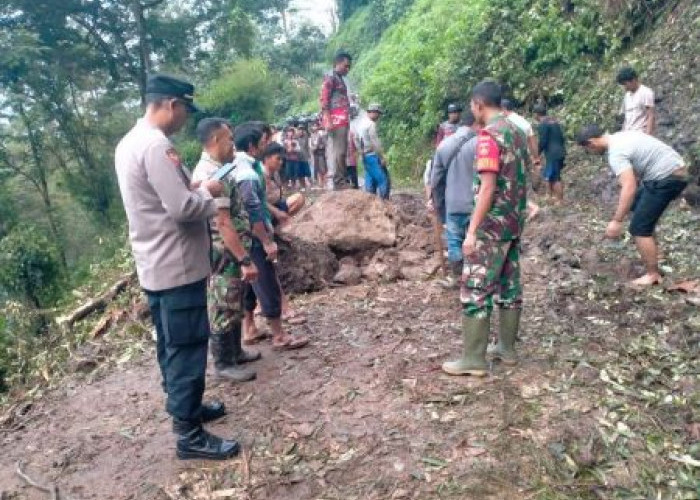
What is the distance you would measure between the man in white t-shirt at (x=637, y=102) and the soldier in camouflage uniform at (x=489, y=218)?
4512 mm

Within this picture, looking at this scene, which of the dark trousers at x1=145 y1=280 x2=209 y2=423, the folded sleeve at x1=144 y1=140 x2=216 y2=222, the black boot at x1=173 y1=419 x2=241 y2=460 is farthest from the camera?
the black boot at x1=173 y1=419 x2=241 y2=460

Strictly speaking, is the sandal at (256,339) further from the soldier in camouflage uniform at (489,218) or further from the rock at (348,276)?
the soldier in camouflage uniform at (489,218)

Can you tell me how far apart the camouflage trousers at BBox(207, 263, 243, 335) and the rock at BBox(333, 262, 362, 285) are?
2600 mm

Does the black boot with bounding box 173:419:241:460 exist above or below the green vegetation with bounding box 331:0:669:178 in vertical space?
below

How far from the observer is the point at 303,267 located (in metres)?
6.93

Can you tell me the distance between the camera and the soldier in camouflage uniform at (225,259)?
4.17 m

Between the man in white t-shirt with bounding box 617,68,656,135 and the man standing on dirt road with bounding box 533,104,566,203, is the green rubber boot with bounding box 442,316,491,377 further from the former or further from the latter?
the man standing on dirt road with bounding box 533,104,566,203

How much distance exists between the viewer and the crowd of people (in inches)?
130

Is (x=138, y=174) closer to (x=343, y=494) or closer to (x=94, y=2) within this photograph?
(x=343, y=494)

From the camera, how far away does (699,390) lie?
3.84 metres

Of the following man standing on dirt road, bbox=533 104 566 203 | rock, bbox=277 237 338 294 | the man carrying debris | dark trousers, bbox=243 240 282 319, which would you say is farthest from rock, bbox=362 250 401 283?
man standing on dirt road, bbox=533 104 566 203

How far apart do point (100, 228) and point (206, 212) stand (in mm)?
21517

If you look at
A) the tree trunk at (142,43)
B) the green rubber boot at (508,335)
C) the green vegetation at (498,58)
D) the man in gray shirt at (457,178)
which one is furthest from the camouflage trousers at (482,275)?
the tree trunk at (142,43)

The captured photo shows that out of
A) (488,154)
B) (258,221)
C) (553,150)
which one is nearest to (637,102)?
(553,150)
